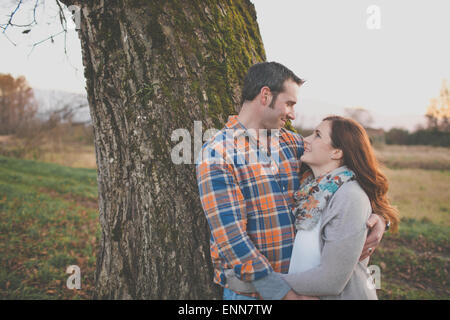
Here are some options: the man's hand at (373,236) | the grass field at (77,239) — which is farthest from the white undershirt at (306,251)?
the grass field at (77,239)

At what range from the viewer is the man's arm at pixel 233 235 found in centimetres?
174

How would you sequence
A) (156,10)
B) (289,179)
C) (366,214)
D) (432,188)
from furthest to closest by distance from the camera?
1. (432,188)
2. (156,10)
3. (289,179)
4. (366,214)

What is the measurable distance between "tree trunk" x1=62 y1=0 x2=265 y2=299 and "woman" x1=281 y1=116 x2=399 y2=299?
29.4 inches

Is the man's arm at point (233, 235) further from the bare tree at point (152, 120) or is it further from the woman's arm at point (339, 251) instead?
the bare tree at point (152, 120)

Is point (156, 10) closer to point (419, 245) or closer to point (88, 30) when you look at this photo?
point (88, 30)

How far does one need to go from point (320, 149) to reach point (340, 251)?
682mm

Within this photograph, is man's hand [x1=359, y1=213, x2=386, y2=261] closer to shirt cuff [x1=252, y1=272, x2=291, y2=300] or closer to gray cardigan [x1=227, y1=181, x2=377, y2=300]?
gray cardigan [x1=227, y1=181, x2=377, y2=300]

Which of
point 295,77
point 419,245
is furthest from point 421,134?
point 295,77

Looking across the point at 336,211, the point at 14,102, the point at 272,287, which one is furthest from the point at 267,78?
the point at 14,102

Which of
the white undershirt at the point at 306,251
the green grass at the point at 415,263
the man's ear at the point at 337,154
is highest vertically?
the man's ear at the point at 337,154

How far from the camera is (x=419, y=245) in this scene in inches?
250

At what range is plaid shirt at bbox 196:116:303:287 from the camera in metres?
1.75
